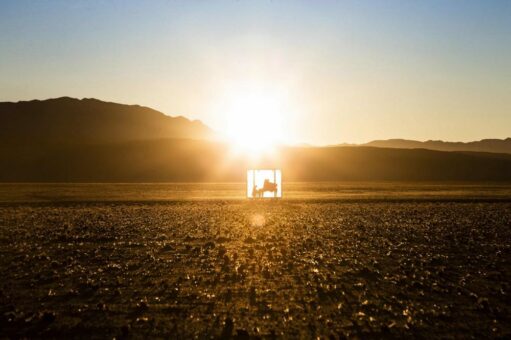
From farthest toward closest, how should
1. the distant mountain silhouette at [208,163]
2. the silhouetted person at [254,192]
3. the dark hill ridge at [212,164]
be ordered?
the distant mountain silhouette at [208,163]
the dark hill ridge at [212,164]
the silhouetted person at [254,192]

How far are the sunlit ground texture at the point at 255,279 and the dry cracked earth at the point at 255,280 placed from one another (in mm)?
48

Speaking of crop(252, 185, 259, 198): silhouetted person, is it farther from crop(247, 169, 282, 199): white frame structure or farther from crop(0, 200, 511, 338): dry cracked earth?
crop(0, 200, 511, 338): dry cracked earth

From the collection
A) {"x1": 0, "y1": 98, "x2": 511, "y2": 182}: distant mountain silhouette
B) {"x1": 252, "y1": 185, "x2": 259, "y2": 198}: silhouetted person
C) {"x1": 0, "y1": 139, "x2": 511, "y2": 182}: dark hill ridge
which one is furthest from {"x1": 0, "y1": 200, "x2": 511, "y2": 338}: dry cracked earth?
{"x1": 0, "y1": 139, "x2": 511, "y2": 182}: dark hill ridge

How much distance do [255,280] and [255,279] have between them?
5.2 inches

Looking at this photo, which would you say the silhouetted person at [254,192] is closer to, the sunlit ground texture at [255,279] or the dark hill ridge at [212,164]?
the sunlit ground texture at [255,279]

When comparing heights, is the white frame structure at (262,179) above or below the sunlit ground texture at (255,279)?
above

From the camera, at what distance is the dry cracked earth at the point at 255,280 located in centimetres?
1112

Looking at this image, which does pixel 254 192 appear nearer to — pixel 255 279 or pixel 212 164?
pixel 255 279

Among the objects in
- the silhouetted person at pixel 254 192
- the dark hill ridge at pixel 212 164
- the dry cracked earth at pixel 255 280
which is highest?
the dark hill ridge at pixel 212 164

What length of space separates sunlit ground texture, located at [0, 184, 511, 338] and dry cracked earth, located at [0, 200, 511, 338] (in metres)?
0.05

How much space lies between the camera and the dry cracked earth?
36.5 feet

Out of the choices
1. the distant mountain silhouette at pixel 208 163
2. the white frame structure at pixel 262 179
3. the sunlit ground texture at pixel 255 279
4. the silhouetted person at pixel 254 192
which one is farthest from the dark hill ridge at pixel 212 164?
the sunlit ground texture at pixel 255 279

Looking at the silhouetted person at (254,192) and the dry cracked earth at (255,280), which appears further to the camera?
the silhouetted person at (254,192)

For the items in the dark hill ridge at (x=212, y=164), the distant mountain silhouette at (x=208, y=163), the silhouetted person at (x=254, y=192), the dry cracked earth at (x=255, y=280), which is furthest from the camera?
the distant mountain silhouette at (x=208, y=163)
